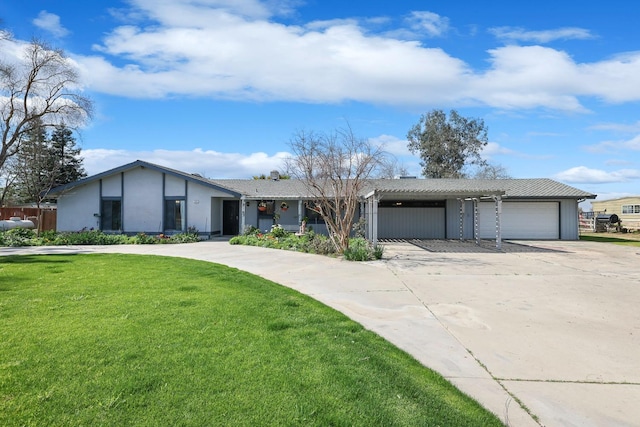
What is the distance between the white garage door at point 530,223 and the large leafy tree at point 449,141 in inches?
674

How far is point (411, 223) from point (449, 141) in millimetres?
19425

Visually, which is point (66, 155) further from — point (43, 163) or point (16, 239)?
point (16, 239)

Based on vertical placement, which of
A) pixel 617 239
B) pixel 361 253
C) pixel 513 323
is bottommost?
pixel 513 323

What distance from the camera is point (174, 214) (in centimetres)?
2011

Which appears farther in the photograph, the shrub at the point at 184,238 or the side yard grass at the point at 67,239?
the shrub at the point at 184,238

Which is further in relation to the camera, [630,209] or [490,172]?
[490,172]

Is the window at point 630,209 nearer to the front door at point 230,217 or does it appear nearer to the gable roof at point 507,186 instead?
the gable roof at point 507,186

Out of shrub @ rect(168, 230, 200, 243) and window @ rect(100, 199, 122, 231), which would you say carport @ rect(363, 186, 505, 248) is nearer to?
shrub @ rect(168, 230, 200, 243)

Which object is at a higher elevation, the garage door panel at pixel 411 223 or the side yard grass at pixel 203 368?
the garage door panel at pixel 411 223

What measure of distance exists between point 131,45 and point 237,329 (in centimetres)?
1035

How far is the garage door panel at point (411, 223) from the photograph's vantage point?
21766mm

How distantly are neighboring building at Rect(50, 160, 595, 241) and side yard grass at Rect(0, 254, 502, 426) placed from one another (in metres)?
14.3

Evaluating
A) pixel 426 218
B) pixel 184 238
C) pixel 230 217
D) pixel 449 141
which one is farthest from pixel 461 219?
pixel 449 141

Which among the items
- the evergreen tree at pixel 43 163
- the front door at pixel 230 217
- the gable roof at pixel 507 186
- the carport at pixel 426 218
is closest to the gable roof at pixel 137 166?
the front door at pixel 230 217
